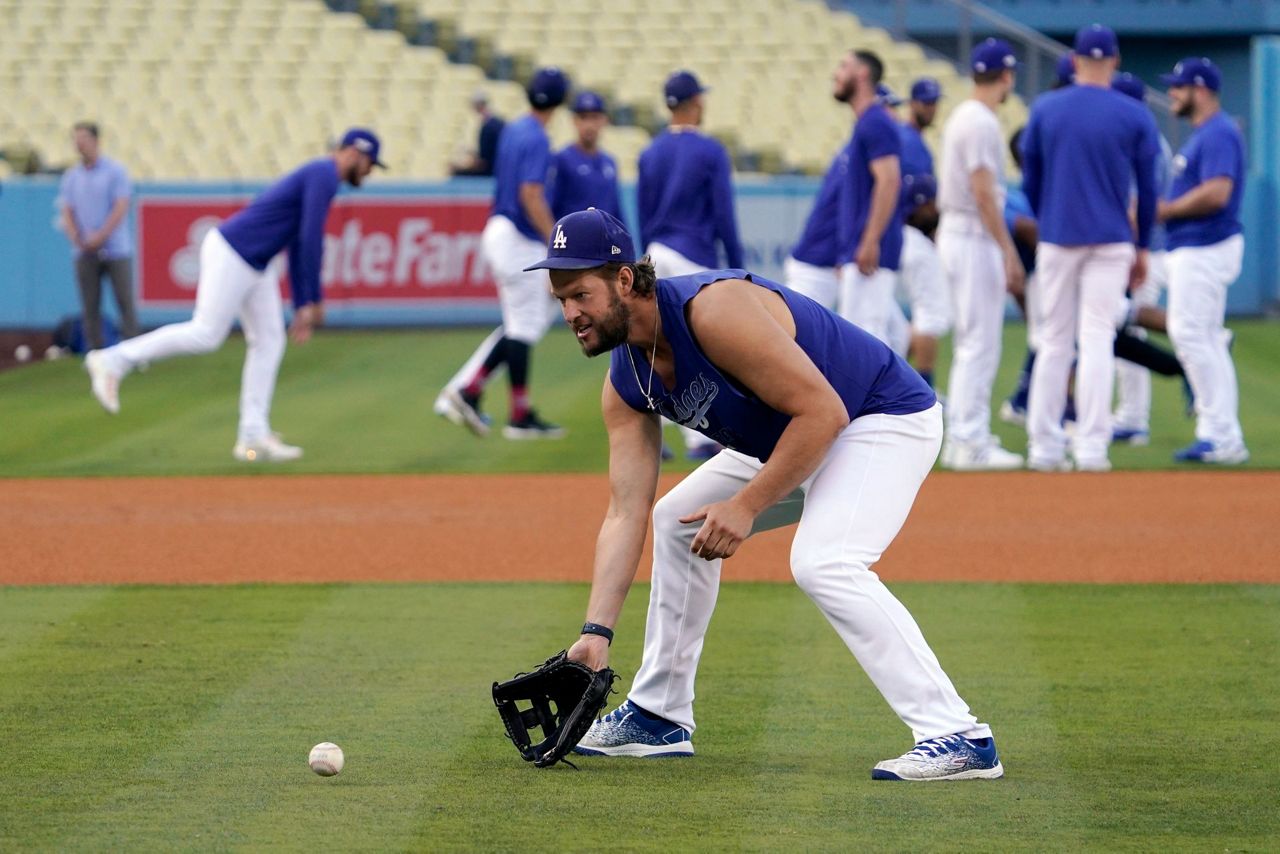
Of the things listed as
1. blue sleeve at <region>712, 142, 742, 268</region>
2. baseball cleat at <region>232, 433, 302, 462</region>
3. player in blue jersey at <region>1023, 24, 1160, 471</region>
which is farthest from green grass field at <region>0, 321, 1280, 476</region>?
blue sleeve at <region>712, 142, 742, 268</region>

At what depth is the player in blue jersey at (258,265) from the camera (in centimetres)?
1117

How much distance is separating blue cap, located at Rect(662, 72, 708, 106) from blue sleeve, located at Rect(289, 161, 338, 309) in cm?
204

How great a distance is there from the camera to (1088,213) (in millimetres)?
10211

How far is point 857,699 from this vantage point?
602 cm

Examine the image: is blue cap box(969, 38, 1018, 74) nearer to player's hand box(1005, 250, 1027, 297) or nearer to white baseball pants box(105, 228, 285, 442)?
player's hand box(1005, 250, 1027, 297)

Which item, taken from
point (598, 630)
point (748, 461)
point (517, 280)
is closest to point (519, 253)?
point (517, 280)

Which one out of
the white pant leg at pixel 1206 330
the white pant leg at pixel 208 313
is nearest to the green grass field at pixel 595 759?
the white pant leg at pixel 1206 330

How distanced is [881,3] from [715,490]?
25686mm

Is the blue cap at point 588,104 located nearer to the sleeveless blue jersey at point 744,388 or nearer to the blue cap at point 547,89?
A: the blue cap at point 547,89

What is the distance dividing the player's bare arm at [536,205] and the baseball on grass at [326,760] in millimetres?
7476

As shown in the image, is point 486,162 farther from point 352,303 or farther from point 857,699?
point 857,699


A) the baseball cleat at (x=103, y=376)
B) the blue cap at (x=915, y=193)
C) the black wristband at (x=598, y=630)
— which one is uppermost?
the black wristband at (x=598, y=630)

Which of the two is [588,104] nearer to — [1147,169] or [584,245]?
[1147,169]

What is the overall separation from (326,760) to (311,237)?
6.68m
